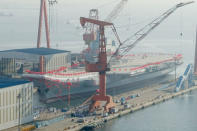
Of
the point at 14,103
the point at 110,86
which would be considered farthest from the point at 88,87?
the point at 14,103

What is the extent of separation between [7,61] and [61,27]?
14413 centimetres

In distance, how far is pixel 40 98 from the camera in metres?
48.9

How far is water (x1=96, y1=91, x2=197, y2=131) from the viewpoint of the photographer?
38.1 metres

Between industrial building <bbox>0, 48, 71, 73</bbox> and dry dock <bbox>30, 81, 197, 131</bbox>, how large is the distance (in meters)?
9.93

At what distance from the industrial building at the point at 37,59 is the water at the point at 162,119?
15548 millimetres

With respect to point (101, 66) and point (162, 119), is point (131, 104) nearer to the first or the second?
point (162, 119)

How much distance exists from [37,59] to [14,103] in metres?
19.2

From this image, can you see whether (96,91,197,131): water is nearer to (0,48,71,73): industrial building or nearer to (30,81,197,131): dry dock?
(30,81,197,131): dry dock

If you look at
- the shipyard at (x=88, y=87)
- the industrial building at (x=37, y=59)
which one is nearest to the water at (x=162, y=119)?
the shipyard at (x=88, y=87)

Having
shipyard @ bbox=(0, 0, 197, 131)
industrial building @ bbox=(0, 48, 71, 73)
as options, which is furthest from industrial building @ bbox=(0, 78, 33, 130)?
industrial building @ bbox=(0, 48, 71, 73)

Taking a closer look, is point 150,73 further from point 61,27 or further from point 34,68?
point 61,27

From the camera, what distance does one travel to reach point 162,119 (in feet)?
136

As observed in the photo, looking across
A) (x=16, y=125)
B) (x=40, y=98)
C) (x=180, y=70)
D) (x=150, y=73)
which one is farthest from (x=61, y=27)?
(x=16, y=125)

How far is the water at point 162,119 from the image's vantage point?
38.1 meters
